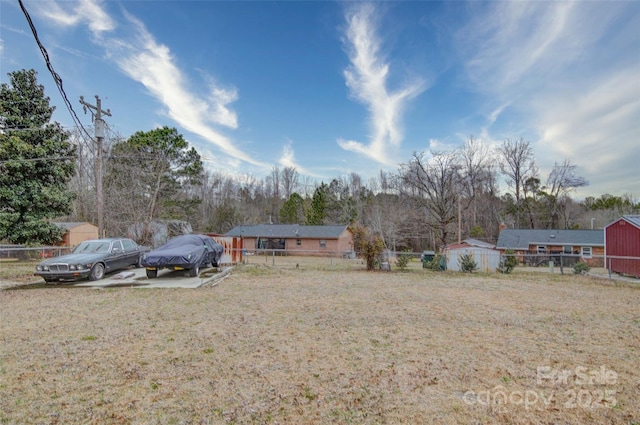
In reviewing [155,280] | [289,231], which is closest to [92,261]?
[155,280]

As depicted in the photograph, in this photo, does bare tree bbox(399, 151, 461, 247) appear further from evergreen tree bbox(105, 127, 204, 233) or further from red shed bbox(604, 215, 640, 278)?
evergreen tree bbox(105, 127, 204, 233)

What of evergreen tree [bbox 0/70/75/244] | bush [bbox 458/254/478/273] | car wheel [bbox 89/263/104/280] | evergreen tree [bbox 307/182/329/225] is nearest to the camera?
car wheel [bbox 89/263/104/280]

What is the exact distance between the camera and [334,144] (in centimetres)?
3009

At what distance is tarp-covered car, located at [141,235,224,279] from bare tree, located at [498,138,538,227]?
35.3 metres

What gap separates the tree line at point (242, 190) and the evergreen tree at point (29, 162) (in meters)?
0.04

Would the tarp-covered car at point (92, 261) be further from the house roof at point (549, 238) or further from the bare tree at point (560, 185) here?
the bare tree at point (560, 185)

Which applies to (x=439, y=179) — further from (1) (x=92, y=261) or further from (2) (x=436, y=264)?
(1) (x=92, y=261)

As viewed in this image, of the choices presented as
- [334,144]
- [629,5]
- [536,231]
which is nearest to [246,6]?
[629,5]

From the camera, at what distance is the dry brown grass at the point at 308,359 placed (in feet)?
8.87

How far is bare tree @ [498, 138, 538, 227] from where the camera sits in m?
34.1

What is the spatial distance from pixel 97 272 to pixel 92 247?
1.06 meters

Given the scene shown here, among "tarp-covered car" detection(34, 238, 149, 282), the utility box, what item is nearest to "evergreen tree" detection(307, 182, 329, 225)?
the utility box

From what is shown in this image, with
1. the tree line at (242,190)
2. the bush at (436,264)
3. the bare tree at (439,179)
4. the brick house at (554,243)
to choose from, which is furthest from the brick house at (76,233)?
the brick house at (554,243)

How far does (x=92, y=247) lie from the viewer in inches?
400
